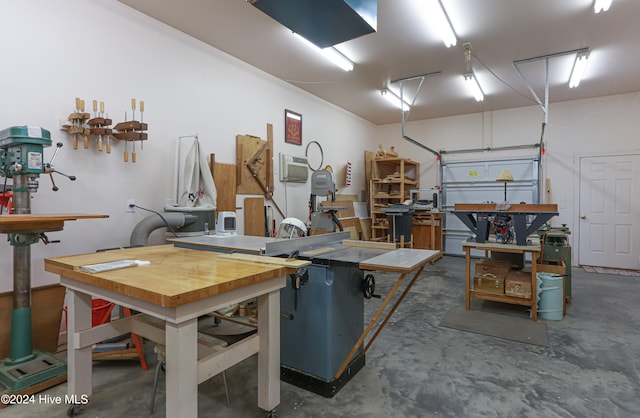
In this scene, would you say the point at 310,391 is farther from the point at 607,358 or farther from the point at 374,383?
the point at 607,358

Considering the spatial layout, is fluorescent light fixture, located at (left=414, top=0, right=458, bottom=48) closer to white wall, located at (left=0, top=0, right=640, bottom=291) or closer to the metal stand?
white wall, located at (left=0, top=0, right=640, bottom=291)

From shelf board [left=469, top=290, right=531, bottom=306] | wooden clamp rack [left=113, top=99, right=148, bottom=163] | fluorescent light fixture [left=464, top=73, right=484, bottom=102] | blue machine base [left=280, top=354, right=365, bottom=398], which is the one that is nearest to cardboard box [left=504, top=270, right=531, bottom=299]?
shelf board [left=469, top=290, right=531, bottom=306]

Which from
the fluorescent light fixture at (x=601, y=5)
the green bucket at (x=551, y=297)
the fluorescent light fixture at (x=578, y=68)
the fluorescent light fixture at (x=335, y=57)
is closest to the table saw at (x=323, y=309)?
the green bucket at (x=551, y=297)

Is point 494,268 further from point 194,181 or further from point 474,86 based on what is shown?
point 194,181

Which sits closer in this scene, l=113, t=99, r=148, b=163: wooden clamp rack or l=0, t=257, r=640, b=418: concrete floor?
l=0, t=257, r=640, b=418: concrete floor

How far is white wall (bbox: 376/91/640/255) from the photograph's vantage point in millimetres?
6035

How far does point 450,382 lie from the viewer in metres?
2.38

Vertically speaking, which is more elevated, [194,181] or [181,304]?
[194,181]

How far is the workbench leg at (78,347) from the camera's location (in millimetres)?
A: 1913

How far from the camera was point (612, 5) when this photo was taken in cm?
331

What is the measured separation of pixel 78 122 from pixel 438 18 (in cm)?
358

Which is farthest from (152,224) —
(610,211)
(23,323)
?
(610,211)

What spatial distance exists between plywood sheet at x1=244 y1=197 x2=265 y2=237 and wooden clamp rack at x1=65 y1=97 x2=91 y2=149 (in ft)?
6.80

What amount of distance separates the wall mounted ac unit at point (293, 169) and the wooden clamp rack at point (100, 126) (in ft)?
8.29
